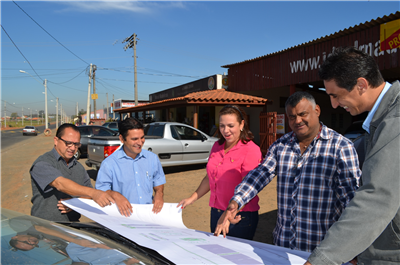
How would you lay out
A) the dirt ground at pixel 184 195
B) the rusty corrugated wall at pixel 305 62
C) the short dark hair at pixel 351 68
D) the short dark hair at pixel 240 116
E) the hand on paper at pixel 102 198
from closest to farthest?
the short dark hair at pixel 351 68
the hand on paper at pixel 102 198
the short dark hair at pixel 240 116
the dirt ground at pixel 184 195
the rusty corrugated wall at pixel 305 62

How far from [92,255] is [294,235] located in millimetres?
1296

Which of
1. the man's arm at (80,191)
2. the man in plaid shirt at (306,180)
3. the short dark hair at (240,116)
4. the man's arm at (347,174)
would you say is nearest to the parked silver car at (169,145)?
the man's arm at (80,191)

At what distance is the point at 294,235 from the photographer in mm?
1823

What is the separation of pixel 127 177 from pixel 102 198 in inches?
18.0

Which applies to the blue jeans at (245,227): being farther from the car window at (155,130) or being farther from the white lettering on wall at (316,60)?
the white lettering on wall at (316,60)

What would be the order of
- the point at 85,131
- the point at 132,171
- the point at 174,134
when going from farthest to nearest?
the point at 85,131 < the point at 174,134 < the point at 132,171

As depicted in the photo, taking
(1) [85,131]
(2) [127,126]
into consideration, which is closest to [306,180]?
(2) [127,126]

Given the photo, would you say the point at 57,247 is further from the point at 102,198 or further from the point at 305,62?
the point at 305,62

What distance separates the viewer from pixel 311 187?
70.5 inches

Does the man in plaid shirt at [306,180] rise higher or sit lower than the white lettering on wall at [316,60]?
lower

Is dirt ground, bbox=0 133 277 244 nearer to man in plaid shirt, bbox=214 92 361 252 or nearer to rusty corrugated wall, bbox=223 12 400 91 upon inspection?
man in plaid shirt, bbox=214 92 361 252

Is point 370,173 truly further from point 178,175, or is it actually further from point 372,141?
point 178,175

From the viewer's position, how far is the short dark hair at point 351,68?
3.76ft

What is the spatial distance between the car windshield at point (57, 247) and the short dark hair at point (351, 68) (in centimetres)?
126
